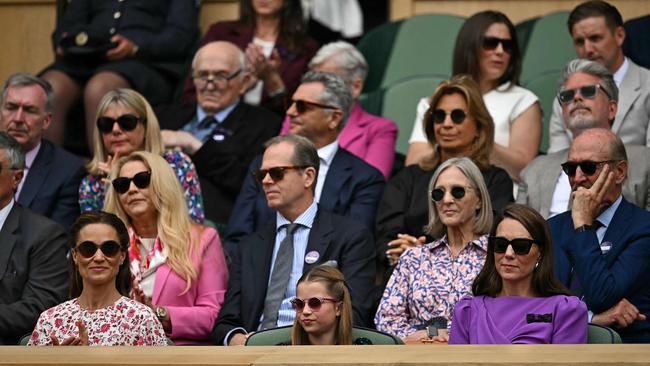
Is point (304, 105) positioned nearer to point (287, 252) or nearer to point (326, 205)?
point (326, 205)

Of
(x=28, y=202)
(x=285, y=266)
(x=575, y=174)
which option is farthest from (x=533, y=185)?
(x=28, y=202)

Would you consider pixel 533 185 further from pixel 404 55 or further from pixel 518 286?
pixel 404 55

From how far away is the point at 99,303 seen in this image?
6.49m

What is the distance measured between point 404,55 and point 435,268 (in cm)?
305

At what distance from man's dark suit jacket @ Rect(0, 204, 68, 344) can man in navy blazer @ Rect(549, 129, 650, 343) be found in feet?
7.62

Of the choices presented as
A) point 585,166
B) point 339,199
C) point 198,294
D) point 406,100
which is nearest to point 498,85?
point 406,100

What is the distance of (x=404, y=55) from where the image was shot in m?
9.73

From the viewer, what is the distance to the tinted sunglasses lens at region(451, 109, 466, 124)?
7.74 metres

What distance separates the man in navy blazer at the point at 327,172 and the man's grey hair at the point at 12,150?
44.2 inches

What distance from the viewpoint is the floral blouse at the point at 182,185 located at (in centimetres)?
780

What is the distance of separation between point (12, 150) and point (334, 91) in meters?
1.79

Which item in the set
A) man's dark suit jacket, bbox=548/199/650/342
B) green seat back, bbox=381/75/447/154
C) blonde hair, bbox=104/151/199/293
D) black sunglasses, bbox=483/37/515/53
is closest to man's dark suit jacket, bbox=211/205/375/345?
blonde hair, bbox=104/151/199/293

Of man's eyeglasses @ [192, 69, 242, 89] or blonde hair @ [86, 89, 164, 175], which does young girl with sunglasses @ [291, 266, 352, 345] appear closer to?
blonde hair @ [86, 89, 164, 175]

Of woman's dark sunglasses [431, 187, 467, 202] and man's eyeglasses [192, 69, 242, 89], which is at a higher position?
man's eyeglasses [192, 69, 242, 89]
